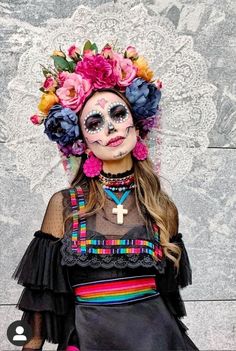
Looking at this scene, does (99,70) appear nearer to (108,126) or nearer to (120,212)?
(108,126)

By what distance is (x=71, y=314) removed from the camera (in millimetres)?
2562

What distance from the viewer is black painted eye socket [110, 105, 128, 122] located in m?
2.58

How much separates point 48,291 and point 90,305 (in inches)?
6.3

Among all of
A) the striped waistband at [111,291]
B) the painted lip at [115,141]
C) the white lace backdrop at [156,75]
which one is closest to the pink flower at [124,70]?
the painted lip at [115,141]

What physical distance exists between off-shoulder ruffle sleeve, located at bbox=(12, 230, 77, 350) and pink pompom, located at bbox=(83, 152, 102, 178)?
0.90ft

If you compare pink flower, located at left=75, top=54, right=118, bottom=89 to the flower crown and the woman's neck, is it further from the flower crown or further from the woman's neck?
the woman's neck

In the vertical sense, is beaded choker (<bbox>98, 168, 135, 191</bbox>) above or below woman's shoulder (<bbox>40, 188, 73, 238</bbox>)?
above

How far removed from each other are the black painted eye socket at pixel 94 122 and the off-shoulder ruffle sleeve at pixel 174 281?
0.53 meters

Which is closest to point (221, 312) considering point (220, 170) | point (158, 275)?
point (220, 170)

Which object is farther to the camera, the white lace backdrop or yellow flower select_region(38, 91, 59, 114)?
the white lace backdrop

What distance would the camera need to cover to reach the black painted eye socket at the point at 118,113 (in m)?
2.58

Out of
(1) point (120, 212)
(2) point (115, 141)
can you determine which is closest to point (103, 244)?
(1) point (120, 212)

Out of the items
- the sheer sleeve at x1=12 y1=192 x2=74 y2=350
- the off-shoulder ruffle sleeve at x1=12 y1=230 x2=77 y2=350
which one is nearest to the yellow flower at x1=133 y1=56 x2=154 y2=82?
the sheer sleeve at x1=12 y1=192 x2=74 y2=350

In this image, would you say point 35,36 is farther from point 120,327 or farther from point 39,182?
point 120,327
